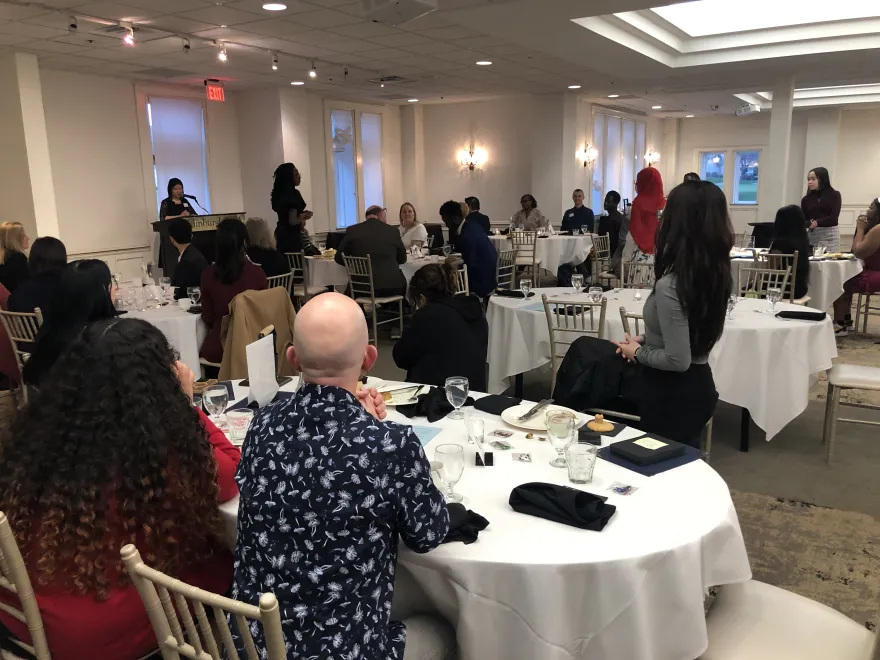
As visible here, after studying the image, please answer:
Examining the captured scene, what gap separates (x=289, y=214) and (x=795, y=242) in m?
5.74

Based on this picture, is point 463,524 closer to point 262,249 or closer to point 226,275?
point 226,275

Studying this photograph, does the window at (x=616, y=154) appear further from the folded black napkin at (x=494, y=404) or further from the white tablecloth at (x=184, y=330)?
the folded black napkin at (x=494, y=404)

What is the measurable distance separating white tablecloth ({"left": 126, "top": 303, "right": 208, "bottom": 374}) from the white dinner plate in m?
2.93

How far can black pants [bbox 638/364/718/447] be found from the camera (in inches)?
114

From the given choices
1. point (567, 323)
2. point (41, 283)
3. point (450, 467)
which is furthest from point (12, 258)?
point (450, 467)

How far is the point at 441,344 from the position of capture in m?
3.41

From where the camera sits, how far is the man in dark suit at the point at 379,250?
721 cm

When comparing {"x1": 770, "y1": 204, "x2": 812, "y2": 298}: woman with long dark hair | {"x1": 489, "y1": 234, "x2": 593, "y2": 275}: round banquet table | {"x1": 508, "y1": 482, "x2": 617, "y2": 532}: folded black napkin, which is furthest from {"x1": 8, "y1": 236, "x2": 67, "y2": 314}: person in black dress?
{"x1": 489, "y1": 234, "x2": 593, "y2": 275}: round banquet table

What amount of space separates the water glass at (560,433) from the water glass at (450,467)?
336mm

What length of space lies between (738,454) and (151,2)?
539cm

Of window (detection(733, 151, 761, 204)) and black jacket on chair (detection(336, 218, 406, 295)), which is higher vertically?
window (detection(733, 151, 761, 204))

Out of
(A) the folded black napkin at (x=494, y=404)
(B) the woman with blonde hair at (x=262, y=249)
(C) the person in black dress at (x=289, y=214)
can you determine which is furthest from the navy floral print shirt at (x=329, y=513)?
(C) the person in black dress at (x=289, y=214)

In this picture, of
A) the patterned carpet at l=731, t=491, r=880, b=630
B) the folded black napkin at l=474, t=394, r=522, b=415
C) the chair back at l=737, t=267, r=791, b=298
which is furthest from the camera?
the chair back at l=737, t=267, r=791, b=298

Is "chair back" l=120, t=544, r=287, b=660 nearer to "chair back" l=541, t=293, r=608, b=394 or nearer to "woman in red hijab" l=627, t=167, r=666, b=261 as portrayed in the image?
"chair back" l=541, t=293, r=608, b=394
